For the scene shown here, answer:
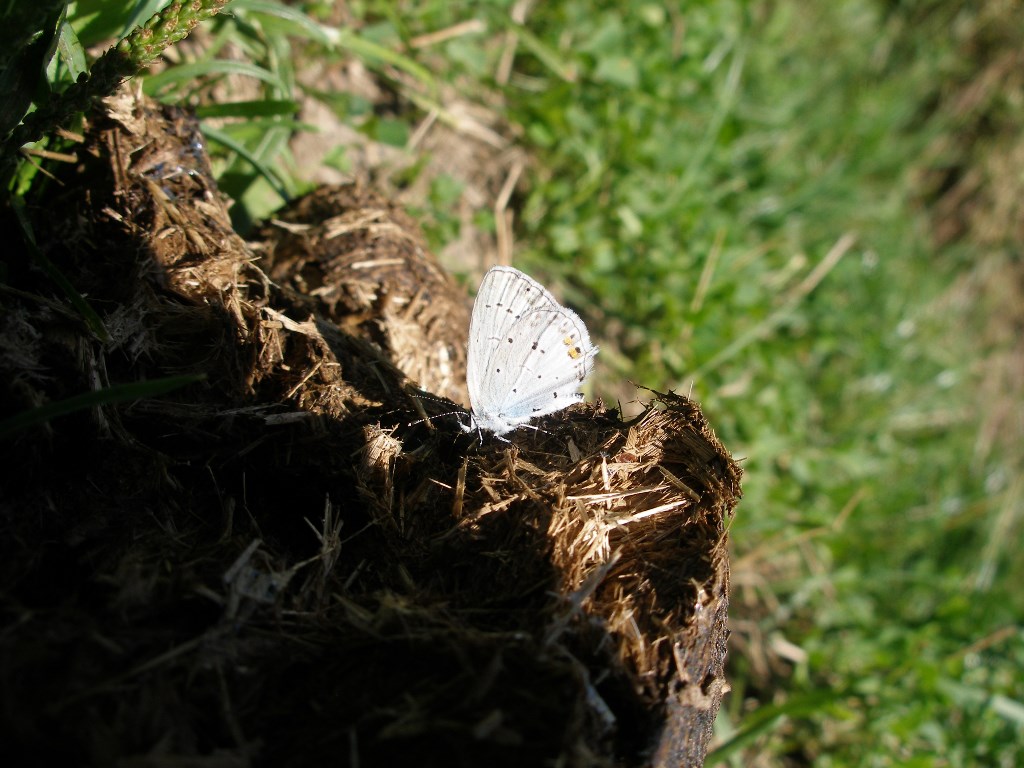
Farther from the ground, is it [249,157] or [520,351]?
[249,157]

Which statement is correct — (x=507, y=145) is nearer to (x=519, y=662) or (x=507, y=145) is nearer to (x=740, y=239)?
(x=740, y=239)

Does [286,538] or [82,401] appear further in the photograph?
[286,538]

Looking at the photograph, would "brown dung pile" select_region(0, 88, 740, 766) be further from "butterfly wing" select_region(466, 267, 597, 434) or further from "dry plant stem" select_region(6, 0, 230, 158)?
"dry plant stem" select_region(6, 0, 230, 158)

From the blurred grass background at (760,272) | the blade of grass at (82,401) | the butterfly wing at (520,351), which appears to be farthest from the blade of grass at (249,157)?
the blade of grass at (82,401)

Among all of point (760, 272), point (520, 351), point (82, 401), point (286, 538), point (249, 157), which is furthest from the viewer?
point (760, 272)

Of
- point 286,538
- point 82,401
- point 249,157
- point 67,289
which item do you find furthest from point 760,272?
point 82,401

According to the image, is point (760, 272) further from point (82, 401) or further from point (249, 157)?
point (82, 401)

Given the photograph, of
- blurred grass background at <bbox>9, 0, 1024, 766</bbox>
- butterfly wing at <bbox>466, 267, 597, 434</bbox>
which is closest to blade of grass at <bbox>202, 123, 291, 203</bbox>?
blurred grass background at <bbox>9, 0, 1024, 766</bbox>

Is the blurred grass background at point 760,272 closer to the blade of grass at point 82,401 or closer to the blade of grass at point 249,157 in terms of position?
the blade of grass at point 249,157

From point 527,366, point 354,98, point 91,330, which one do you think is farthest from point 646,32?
point 91,330
